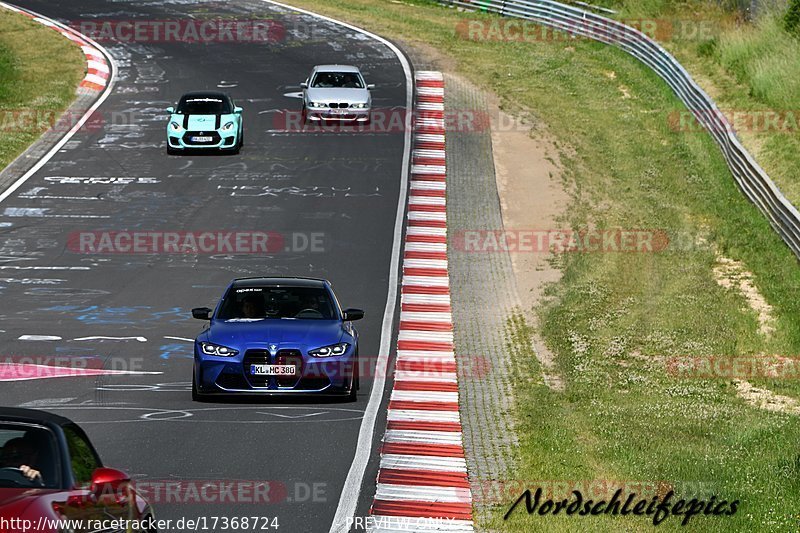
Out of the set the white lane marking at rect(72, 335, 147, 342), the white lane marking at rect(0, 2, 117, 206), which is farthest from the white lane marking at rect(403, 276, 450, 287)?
the white lane marking at rect(0, 2, 117, 206)

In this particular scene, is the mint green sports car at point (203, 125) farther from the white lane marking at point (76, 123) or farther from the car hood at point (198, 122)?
the white lane marking at point (76, 123)

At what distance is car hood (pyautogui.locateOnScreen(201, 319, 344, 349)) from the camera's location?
1475cm

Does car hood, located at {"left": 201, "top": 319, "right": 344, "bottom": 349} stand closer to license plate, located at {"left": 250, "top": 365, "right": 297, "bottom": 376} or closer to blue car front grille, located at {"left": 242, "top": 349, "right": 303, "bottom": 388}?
blue car front grille, located at {"left": 242, "top": 349, "right": 303, "bottom": 388}

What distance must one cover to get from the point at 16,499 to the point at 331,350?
7745 millimetres

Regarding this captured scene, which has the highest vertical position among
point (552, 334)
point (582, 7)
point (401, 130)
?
point (582, 7)

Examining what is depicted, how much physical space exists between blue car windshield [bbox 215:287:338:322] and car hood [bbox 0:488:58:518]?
26.7 ft

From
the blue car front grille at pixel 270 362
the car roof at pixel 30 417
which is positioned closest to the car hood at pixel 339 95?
the blue car front grille at pixel 270 362

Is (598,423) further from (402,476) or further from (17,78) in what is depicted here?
(17,78)

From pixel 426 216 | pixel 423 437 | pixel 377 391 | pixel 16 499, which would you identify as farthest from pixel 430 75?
pixel 16 499

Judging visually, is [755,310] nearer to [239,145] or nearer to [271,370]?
[271,370]

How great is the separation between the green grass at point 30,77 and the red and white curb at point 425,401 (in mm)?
10196

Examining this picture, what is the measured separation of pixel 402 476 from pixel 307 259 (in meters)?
12.8

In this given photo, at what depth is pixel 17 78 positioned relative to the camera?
41.0m

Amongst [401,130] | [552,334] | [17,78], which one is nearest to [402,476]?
[552,334]
